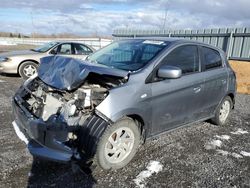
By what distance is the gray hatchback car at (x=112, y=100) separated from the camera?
3365 mm

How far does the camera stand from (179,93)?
4363 mm

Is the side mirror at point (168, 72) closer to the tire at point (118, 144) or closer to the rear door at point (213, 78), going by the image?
the tire at point (118, 144)

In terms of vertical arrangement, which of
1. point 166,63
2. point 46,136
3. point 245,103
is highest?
point 166,63

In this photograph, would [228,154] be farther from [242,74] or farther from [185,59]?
[242,74]

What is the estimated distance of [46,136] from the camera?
3281 millimetres

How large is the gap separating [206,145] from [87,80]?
8.22ft

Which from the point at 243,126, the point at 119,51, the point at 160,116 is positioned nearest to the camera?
the point at 160,116

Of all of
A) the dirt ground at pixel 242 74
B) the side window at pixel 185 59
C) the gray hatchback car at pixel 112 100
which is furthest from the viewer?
the dirt ground at pixel 242 74

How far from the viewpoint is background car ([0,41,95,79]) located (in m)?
10.1

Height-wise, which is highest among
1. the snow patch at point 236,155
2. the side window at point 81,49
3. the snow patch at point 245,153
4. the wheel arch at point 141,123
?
the side window at point 81,49

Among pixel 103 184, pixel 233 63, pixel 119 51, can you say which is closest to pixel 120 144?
pixel 103 184

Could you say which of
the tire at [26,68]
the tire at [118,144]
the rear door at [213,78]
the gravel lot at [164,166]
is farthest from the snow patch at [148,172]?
the tire at [26,68]

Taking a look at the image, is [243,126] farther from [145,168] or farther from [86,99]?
[86,99]

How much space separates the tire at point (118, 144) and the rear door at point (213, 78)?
1.87 metres
